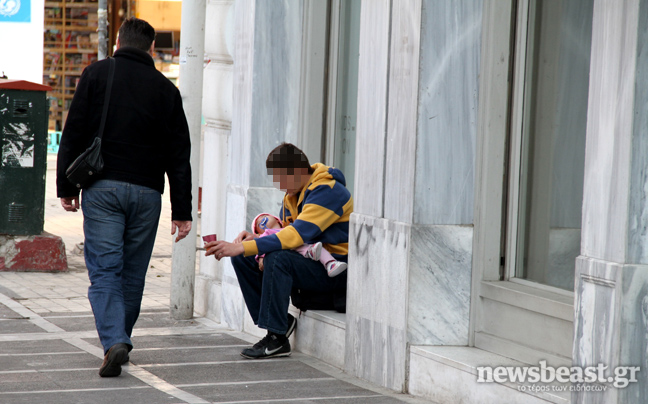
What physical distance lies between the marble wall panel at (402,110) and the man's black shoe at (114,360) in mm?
1586

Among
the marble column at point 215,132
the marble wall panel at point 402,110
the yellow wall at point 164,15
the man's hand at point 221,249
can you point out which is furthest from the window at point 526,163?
the yellow wall at point 164,15

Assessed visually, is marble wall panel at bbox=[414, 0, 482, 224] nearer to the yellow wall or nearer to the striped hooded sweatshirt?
the striped hooded sweatshirt

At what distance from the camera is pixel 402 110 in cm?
523

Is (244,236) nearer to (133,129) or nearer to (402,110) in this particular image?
(133,129)

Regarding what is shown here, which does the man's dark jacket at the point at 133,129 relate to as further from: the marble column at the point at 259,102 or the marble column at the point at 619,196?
the marble column at the point at 619,196

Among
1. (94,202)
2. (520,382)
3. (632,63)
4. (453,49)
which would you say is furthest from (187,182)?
(632,63)

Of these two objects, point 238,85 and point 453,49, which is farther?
point 238,85

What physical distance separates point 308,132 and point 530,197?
2235 mm

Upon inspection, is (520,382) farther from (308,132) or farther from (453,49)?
(308,132)

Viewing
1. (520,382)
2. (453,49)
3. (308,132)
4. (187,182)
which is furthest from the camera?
(308,132)

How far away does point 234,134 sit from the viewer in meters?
7.13

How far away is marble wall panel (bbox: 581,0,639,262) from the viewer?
3.80 meters

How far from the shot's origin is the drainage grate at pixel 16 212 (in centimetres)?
898
